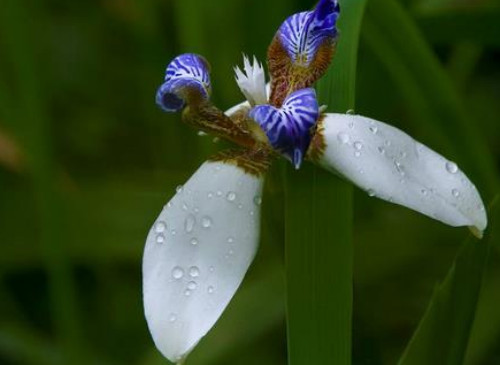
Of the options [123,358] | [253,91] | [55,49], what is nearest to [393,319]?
[123,358]

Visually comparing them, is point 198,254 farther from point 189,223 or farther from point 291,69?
point 291,69

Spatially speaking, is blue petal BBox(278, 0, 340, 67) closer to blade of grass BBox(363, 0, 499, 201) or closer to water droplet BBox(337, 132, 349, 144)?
water droplet BBox(337, 132, 349, 144)

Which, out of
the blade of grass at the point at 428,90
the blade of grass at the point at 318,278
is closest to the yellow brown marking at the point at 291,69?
the blade of grass at the point at 318,278

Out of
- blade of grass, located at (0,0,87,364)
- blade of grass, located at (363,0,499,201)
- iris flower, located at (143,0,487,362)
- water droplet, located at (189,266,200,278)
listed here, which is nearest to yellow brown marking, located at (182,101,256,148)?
iris flower, located at (143,0,487,362)

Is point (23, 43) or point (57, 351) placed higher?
point (23, 43)

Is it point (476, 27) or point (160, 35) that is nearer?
point (476, 27)

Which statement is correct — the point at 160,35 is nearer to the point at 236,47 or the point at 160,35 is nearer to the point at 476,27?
the point at 236,47

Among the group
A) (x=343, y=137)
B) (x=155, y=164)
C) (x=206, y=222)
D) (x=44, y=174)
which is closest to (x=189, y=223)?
(x=206, y=222)
